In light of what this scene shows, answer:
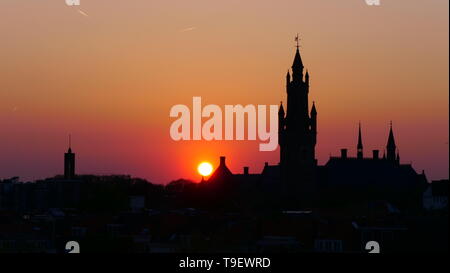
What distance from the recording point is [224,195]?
60.5m

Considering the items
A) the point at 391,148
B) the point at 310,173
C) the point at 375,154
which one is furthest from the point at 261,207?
the point at 391,148

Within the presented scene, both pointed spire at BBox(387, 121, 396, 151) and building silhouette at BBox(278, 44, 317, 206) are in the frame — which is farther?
pointed spire at BBox(387, 121, 396, 151)

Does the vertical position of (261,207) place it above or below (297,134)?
below

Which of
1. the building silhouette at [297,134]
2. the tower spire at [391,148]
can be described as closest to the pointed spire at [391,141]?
the tower spire at [391,148]

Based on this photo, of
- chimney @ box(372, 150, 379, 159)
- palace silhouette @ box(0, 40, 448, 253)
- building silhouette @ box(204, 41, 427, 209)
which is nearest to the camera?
palace silhouette @ box(0, 40, 448, 253)

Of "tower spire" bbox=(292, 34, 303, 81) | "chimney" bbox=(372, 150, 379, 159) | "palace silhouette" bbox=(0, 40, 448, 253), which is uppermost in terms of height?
"tower spire" bbox=(292, 34, 303, 81)

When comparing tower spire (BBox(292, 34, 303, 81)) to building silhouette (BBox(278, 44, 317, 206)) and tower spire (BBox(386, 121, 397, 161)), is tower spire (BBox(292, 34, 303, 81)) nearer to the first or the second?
building silhouette (BBox(278, 44, 317, 206))

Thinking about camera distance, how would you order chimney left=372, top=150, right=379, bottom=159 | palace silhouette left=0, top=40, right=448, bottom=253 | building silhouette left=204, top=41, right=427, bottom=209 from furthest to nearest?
chimney left=372, top=150, right=379, bottom=159, building silhouette left=204, top=41, right=427, bottom=209, palace silhouette left=0, top=40, right=448, bottom=253

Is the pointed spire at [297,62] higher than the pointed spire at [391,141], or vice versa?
the pointed spire at [297,62]

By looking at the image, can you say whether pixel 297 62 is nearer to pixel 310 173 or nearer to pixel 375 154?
pixel 310 173

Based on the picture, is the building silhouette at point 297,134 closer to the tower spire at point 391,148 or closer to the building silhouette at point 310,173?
the building silhouette at point 310,173

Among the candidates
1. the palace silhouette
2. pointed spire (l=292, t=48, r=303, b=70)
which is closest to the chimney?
the palace silhouette
